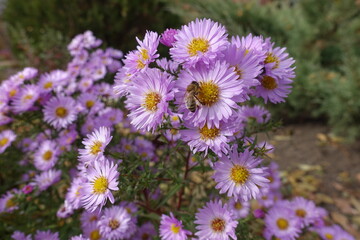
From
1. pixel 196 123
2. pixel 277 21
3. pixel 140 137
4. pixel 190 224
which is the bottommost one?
pixel 190 224

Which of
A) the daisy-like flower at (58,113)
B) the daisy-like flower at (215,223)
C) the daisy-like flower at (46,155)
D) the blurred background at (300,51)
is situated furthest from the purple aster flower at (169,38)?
the blurred background at (300,51)

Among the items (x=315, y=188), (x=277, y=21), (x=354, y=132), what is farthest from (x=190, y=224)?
(x=277, y=21)

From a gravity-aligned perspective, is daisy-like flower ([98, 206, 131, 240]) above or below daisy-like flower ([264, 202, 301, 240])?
below

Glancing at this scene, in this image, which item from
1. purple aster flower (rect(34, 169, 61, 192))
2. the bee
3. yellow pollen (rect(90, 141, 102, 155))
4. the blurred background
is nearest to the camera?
the bee

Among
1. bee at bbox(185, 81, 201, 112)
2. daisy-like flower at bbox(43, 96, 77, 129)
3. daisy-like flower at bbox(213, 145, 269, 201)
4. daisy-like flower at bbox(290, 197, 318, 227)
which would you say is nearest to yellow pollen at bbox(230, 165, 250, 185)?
daisy-like flower at bbox(213, 145, 269, 201)

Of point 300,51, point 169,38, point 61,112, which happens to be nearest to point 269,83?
point 169,38

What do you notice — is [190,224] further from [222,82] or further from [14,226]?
[14,226]

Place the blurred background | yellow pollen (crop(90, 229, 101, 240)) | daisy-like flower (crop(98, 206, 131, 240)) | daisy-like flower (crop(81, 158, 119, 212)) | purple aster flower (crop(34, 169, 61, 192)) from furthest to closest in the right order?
the blurred background
purple aster flower (crop(34, 169, 61, 192))
yellow pollen (crop(90, 229, 101, 240))
daisy-like flower (crop(98, 206, 131, 240))
daisy-like flower (crop(81, 158, 119, 212))

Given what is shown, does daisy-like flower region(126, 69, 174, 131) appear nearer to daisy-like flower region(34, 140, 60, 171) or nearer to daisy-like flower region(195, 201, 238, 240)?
daisy-like flower region(195, 201, 238, 240)
